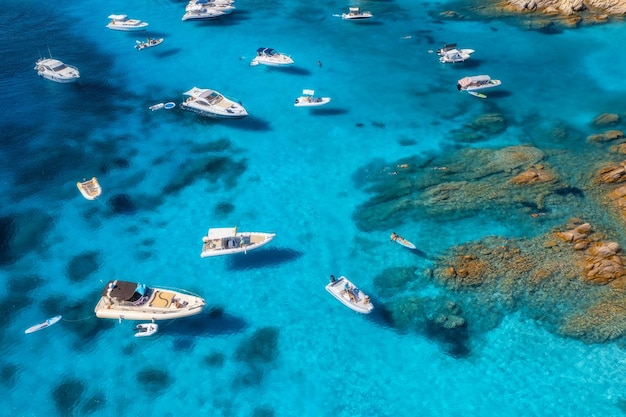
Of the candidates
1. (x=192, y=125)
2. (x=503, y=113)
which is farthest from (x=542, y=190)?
(x=192, y=125)

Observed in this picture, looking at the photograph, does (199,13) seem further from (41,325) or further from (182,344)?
(182,344)

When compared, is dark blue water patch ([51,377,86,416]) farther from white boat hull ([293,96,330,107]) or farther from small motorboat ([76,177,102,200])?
white boat hull ([293,96,330,107])

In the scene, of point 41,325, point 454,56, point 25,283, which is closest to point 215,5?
point 454,56

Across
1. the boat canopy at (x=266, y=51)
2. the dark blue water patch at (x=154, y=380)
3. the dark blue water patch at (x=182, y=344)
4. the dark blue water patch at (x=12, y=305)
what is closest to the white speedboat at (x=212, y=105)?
the boat canopy at (x=266, y=51)

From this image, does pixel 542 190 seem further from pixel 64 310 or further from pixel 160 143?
pixel 64 310

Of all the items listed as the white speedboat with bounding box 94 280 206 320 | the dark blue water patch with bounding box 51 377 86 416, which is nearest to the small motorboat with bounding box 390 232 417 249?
the white speedboat with bounding box 94 280 206 320

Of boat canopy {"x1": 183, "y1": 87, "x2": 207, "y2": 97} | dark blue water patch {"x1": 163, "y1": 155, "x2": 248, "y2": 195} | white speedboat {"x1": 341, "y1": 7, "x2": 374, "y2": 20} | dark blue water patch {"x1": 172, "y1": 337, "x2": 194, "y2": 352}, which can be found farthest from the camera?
white speedboat {"x1": 341, "y1": 7, "x2": 374, "y2": 20}
